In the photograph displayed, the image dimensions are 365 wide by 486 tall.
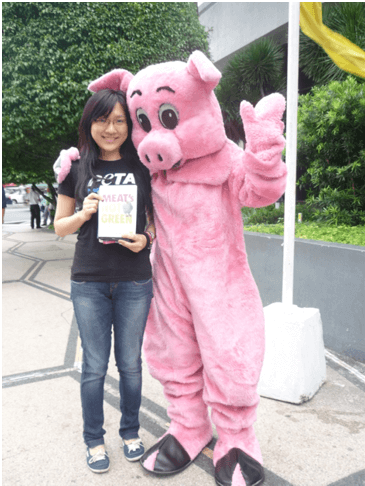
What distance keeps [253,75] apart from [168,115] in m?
8.19

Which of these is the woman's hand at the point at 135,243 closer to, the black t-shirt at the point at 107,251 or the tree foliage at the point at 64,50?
the black t-shirt at the point at 107,251

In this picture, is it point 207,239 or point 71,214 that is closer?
point 207,239

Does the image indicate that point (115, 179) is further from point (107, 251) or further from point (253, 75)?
point (253, 75)

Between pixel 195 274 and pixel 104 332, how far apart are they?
514 millimetres

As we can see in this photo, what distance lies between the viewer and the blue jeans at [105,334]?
1.97 metres

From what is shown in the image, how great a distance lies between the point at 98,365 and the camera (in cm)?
204

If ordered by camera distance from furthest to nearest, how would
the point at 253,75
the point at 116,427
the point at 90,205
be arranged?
the point at 253,75
the point at 116,427
the point at 90,205

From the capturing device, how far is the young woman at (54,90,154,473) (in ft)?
6.41

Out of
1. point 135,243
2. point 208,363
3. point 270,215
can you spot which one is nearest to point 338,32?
point 270,215

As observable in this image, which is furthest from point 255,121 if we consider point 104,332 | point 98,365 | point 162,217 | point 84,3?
point 84,3

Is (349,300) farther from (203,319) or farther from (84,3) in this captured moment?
(84,3)

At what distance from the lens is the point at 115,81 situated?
217 centimetres

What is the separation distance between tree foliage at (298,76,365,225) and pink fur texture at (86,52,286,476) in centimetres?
308

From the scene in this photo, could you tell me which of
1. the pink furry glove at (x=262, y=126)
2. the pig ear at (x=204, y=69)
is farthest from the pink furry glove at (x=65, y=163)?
the pink furry glove at (x=262, y=126)
